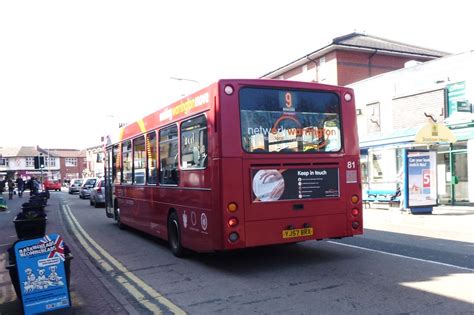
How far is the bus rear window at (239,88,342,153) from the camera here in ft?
23.8

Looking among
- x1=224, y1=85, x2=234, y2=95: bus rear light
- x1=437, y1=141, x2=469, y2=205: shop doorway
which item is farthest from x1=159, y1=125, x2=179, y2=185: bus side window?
x1=437, y1=141, x2=469, y2=205: shop doorway

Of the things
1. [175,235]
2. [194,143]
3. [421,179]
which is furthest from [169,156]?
[421,179]

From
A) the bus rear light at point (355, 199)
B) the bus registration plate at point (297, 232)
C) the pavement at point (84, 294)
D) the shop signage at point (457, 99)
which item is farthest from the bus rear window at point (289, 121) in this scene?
the shop signage at point (457, 99)

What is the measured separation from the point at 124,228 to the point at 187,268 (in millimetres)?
6744

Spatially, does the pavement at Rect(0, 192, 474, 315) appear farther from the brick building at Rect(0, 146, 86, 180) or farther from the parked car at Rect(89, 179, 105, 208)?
the brick building at Rect(0, 146, 86, 180)

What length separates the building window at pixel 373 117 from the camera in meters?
24.6

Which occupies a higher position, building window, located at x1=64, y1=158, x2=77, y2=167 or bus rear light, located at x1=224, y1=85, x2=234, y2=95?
building window, located at x1=64, y1=158, x2=77, y2=167

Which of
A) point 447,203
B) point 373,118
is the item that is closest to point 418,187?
point 447,203

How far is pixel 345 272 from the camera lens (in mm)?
7082

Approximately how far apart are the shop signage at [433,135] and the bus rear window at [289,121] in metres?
10.8

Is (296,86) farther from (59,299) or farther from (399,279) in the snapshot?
(59,299)

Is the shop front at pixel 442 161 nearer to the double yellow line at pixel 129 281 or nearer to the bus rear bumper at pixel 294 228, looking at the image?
the bus rear bumper at pixel 294 228

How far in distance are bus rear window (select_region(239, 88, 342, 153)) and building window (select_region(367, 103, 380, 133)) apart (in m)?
17.6

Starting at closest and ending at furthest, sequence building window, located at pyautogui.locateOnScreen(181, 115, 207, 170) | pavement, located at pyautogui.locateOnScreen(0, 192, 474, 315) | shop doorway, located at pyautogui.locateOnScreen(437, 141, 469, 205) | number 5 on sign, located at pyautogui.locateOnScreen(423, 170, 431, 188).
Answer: pavement, located at pyautogui.locateOnScreen(0, 192, 474, 315) < building window, located at pyautogui.locateOnScreen(181, 115, 207, 170) < number 5 on sign, located at pyautogui.locateOnScreen(423, 170, 431, 188) < shop doorway, located at pyautogui.locateOnScreen(437, 141, 469, 205)
